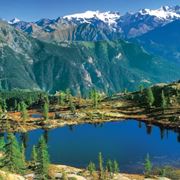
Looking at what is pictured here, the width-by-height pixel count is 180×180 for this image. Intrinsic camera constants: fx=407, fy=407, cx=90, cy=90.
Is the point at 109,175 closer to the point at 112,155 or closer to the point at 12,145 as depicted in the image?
the point at 12,145

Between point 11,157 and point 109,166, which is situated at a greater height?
point 11,157

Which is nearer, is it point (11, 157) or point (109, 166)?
point (11, 157)

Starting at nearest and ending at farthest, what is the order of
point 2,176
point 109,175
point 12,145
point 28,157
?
1. point 2,176
2. point 12,145
3. point 109,175
4. point 28,157

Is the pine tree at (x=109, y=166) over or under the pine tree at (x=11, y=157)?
under

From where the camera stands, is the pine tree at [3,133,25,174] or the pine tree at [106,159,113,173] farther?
the pine tree at [106,159,113,173]

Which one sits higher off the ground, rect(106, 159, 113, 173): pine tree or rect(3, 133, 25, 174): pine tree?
rect(3, 133, 25, 174): pine tree

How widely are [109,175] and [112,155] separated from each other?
5483 centimetres

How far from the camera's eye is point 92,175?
12544cm

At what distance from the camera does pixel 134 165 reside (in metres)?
160

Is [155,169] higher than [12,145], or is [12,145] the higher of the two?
[12,145]

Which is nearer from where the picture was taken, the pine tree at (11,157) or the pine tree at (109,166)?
the pine tree at (11,157)

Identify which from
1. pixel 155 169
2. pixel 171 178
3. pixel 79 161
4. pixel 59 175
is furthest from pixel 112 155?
pixel 59 175

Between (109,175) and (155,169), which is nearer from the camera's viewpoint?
(109,175)

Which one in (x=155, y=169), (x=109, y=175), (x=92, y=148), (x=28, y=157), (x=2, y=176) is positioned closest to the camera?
(x=2, y=176)
